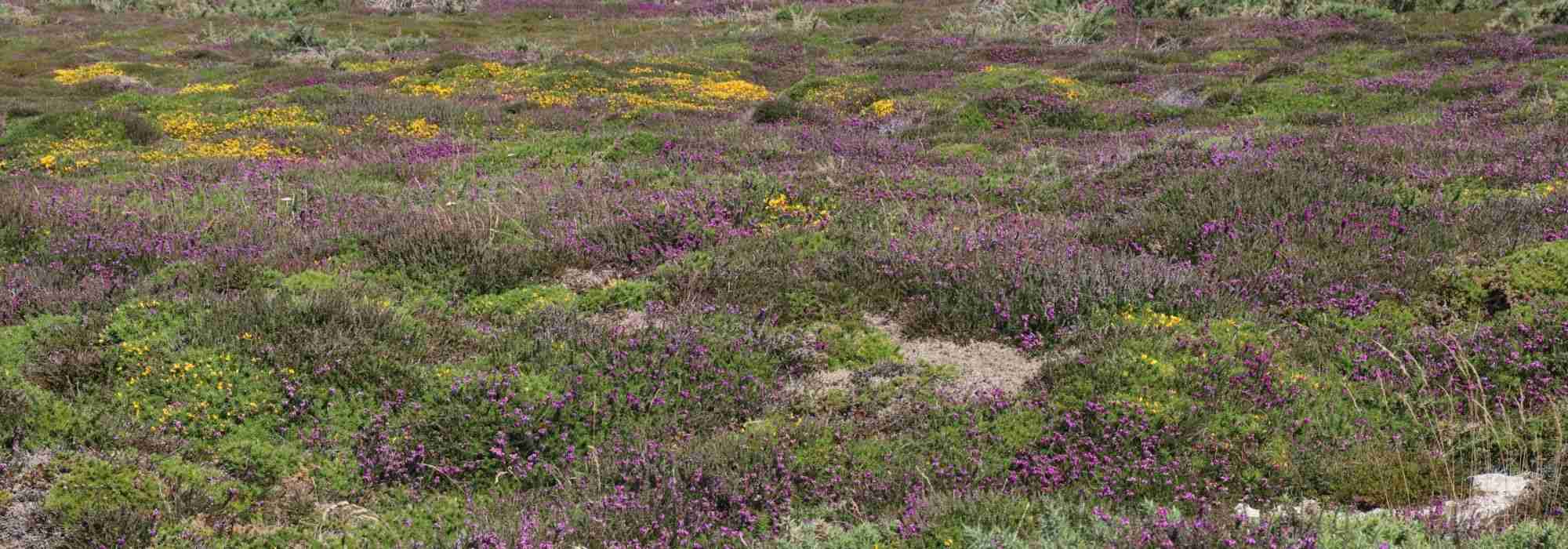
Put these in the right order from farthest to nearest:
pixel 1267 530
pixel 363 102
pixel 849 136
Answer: pixel 363 102 < pixel 849 136 < pixel 1267 530

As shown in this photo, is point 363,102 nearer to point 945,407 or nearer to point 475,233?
point 475,233

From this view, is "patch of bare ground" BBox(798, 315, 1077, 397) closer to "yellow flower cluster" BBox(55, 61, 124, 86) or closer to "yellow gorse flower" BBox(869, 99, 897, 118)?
"yellow gorse flower" BBox(869, 99, 897, 118)

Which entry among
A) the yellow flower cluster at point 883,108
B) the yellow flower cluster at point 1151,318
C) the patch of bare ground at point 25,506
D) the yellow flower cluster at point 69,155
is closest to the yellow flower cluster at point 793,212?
the yellow flower cluster at point 1151,318

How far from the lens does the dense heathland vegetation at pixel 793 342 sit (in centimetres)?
473

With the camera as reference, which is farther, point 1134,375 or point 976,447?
point 1134,375

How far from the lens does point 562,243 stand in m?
8.39

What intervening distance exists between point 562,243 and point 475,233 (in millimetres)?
694

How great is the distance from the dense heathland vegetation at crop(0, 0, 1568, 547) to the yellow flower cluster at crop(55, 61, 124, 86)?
15338 millimetres

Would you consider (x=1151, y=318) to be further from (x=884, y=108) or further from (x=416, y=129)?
(x=416, y=129)

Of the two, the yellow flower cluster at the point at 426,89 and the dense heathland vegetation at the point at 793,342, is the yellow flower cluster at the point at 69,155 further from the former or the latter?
the yellow flower cluster at the point at 426,89

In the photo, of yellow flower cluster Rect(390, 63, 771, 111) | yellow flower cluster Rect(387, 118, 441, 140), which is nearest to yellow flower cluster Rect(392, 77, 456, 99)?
yellow flower cluster Rect(390, 63, 771, 111)

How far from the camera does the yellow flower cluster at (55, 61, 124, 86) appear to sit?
2672 cm

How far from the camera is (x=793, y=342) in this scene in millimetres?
6652

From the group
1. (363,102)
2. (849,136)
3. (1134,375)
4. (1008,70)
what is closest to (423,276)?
(1134,375)
